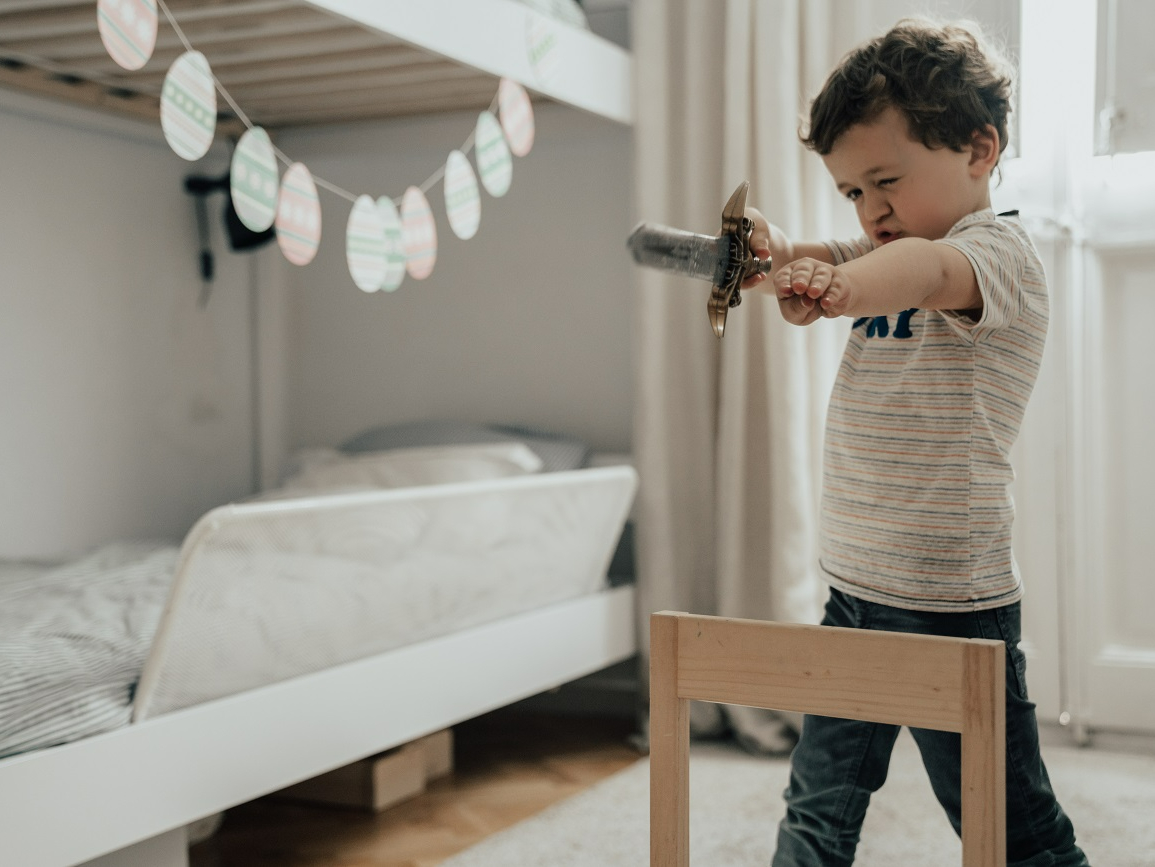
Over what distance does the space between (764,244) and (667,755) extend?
46cm

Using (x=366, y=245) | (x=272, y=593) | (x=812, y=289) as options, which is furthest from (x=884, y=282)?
(x=366, y=245)

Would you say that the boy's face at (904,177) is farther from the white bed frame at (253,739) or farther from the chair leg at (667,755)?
the white bed frame at (253,739)

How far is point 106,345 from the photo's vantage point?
2.35 meters

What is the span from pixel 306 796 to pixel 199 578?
0.80 metres

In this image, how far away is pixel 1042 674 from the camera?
221 cm

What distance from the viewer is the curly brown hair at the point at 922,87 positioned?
39.4 inches

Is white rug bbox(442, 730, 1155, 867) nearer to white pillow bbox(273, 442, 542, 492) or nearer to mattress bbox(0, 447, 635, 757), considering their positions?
mattress bbox(0, 447, 635, 757)

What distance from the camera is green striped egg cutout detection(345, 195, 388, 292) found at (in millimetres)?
1760

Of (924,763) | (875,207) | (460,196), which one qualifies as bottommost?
(924,763)

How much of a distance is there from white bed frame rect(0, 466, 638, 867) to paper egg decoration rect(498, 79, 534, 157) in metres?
0.59

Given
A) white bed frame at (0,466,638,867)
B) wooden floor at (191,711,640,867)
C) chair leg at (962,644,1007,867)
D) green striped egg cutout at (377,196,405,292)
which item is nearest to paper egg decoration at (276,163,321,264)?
green striped egg cutout at (377,196,405,292)

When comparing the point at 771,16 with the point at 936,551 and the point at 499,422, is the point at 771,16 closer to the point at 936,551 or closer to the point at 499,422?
the point at 499,422

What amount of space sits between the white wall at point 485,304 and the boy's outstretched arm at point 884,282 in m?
1.67

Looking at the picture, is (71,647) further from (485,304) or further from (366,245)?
(485,304)
